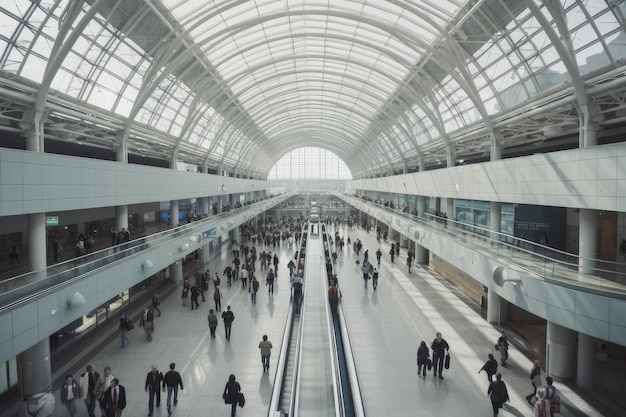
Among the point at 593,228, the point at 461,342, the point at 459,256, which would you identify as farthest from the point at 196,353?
the point at 593,228

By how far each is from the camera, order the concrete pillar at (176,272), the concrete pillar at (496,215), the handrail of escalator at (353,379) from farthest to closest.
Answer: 1. the concrete pillar at (176,272)
2. the concrete pillar at (496,215)
3. the handrail of escalator at (353,379)

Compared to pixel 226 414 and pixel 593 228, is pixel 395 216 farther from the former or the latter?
pixel 226 414

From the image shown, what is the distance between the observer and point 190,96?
2478cm

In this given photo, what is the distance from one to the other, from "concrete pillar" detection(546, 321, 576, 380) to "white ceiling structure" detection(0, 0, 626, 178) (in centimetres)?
626

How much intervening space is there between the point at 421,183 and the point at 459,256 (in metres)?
12.5

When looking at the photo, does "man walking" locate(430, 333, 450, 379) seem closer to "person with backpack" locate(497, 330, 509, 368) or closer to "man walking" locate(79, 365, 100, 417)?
"person with backpack" locate(497, 330, 509, 368)

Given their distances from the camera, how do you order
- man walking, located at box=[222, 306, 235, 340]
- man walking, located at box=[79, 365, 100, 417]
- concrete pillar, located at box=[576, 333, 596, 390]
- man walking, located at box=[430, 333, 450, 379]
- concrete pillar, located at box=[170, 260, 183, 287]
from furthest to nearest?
concrete pillar, located at box=[170, 260, 183, 287] → man walking, located at box=[222, 306, 235, 340] → man walking, located at box=[430, 333, 450, 379] → concrete pillar, located at box=[576, 333, 596, 390] → man walking, located at box=[79, 365, 100, 417]

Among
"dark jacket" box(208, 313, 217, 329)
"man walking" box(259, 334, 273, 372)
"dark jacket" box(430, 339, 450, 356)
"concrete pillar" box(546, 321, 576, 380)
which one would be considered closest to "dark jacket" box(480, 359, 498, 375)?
"dark jacket" box(430, 339, 450, 356)

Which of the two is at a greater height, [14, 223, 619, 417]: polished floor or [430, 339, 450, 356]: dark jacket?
[430, 339, 450, 356]: dark jacket

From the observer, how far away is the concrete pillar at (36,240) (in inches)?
423

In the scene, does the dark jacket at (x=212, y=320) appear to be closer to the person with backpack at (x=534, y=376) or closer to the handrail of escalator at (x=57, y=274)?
the handrail of escalator at (x=57, y=274)

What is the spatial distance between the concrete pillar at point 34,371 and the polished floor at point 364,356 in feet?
1.48

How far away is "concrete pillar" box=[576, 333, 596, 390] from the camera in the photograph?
9.99 m

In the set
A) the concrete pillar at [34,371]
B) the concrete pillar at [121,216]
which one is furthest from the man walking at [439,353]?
the concrete pillar at [121,216]
